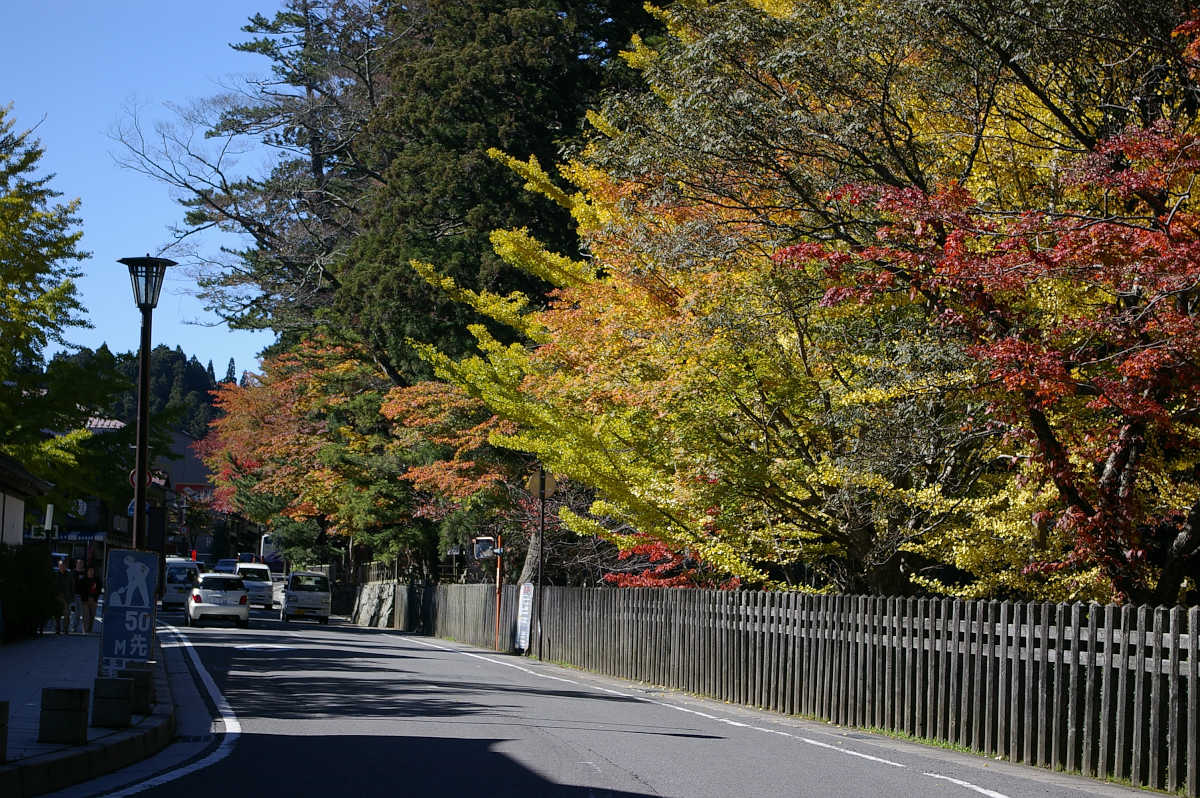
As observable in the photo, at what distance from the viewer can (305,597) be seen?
46719 millimetres

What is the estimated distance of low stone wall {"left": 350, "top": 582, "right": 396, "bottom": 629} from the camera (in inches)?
1886

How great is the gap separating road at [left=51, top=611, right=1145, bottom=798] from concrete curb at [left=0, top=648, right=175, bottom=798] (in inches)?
5.7

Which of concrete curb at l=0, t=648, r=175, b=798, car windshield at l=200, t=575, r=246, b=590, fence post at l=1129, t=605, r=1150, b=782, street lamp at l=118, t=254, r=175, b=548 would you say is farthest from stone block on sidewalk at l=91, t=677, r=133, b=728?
car windshield at l=200, t=575, r=246, b=590

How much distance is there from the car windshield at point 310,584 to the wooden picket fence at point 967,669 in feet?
90.2

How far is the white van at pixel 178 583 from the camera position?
44.0 m

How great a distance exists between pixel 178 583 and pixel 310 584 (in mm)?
4741

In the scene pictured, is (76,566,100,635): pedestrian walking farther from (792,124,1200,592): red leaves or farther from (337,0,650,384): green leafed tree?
(792,124,1200,592): red leaves

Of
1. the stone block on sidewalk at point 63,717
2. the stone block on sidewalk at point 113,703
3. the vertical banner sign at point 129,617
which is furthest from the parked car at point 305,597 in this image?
the stone block on sidewalk at point 63,717

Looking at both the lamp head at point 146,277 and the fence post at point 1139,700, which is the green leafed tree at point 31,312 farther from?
the fence post at point 1139,700

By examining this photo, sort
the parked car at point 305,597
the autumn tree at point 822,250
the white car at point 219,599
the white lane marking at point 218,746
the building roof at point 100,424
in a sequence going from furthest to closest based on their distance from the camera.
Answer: the parked car at point 305,597 → the building roof at point 100,424 → the white car at point 219,599 → the autumn tree at point 822,250 → the white lane marking at point 218,746

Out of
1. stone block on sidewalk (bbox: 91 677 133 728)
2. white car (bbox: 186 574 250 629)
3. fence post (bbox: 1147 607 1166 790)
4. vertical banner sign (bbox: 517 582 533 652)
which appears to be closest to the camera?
fence post (bbox: 1147 607 1166 790)

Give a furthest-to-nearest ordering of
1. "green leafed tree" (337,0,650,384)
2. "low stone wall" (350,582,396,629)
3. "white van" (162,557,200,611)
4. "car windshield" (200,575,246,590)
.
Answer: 1. "low stone wall" (350,582,396,629)
2. "white van" (162,557,200,611)
3. "car windshield" (200,575,246,590)
4. "green leafed tree" (337,0,650,384)

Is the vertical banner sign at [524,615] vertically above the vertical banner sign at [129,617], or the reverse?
the vertical banner sign at [129,617]

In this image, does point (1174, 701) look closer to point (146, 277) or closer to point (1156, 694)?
point (1156, 694)
